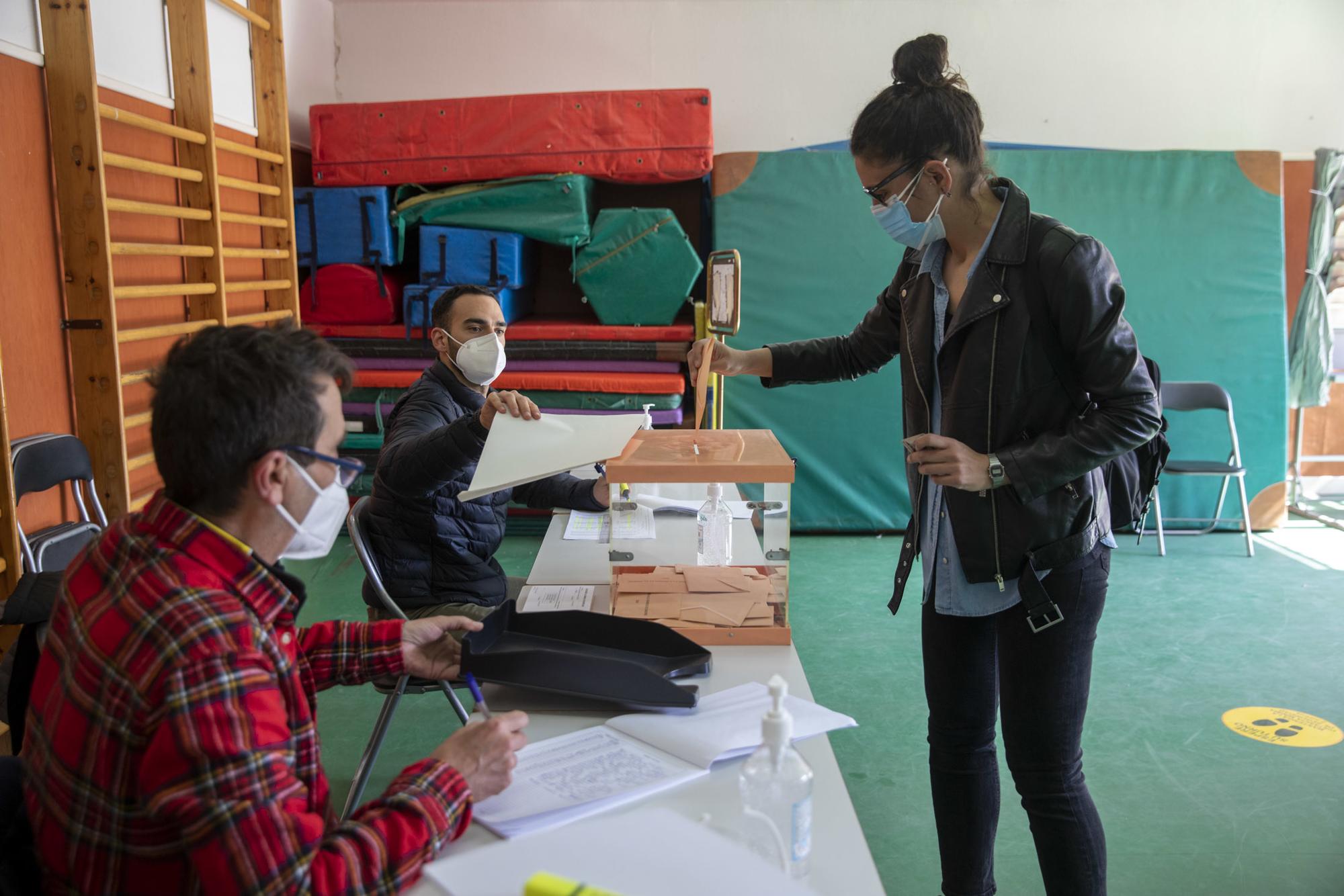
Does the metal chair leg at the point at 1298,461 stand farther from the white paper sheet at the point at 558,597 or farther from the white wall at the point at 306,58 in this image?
the white wall at the point at 306,58

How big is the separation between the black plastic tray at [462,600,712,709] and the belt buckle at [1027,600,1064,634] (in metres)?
0.53

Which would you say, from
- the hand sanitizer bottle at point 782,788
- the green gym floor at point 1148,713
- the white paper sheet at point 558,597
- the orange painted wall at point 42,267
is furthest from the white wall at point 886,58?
the hand sanitizer bottle at point 782,788

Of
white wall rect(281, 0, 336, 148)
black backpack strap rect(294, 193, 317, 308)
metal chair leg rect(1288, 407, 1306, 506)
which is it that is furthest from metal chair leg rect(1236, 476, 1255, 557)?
white wall rect(281, 0, 336, 148)

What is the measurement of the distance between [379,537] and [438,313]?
639 millimetres

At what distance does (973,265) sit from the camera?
5.56 ft

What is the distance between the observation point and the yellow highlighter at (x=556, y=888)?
90cm

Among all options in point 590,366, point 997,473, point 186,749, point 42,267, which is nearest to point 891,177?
point 997,473

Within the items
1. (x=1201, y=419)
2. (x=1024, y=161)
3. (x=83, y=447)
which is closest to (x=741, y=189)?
(x=1024, y=161)

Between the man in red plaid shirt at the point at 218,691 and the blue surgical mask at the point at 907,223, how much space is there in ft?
3.33

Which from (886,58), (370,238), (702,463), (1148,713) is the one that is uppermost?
(886,58)

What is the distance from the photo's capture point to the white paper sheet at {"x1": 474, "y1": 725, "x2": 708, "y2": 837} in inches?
46.6

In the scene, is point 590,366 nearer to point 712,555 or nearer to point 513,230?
point 513,230

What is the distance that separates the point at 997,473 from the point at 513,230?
380 cm

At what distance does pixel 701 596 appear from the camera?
74.9 inches
